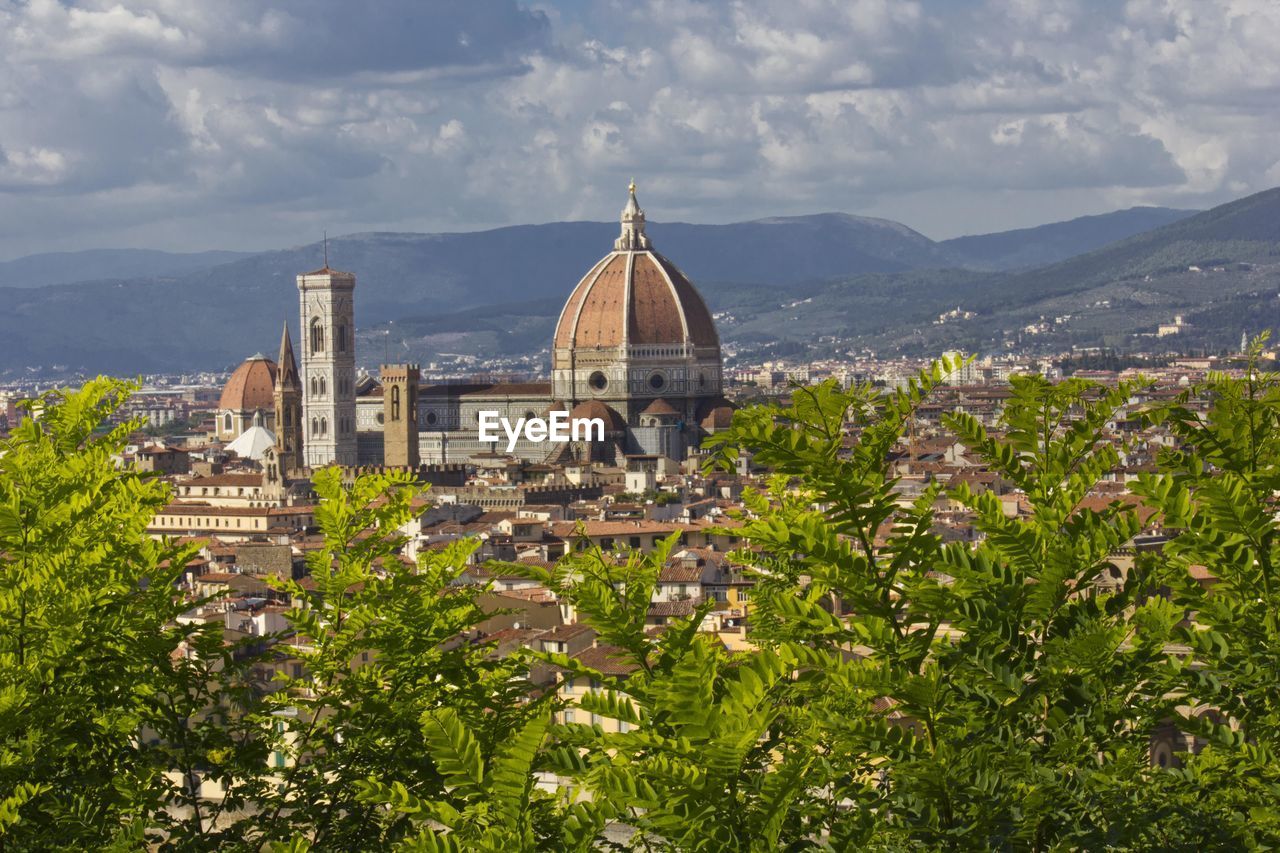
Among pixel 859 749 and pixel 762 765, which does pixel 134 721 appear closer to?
pixel 762 765

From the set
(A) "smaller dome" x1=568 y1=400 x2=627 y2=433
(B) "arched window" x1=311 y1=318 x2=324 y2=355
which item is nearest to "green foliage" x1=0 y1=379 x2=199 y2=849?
(A) "smaller dome" x1=568 y1=400 x2=627 y2=433

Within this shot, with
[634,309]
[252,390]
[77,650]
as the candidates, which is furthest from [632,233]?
[77,650]

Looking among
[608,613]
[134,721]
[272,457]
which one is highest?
[608,613]

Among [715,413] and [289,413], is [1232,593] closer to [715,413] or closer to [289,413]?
[715,413]

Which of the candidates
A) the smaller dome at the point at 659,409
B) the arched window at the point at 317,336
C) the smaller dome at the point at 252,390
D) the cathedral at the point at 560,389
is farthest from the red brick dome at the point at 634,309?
the smaller dome at the point at 252,390

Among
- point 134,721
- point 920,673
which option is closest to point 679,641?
point 920,673

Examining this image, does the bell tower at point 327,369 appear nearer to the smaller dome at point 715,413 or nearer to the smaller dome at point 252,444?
the smaller dome at point 252,444
